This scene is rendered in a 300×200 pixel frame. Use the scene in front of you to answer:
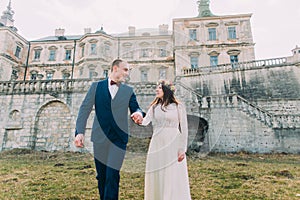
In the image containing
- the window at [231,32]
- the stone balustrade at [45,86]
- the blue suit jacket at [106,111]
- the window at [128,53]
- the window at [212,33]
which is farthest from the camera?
the window at [212,33]

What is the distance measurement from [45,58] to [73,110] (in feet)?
86.0

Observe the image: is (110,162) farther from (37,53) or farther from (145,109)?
(37,53)

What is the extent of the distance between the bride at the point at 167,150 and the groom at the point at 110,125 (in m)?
0.45

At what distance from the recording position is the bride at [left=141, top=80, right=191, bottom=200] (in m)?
3.36

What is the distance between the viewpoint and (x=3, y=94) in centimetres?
1473

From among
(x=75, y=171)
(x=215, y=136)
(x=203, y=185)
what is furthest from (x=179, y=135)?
(x=215, y=136)

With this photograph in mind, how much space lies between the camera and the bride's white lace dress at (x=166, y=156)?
132 inches

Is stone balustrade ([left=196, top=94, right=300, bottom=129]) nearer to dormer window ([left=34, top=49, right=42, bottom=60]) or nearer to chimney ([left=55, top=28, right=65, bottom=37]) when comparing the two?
dormer window ([left=34, top=49, right=42, bottom=60])

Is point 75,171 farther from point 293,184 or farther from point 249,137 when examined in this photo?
point 249,137

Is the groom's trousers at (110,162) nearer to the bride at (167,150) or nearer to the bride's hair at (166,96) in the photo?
the bride at (167,150)

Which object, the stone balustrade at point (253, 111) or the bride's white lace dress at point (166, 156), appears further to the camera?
the stone balustrade at point (253, 111)

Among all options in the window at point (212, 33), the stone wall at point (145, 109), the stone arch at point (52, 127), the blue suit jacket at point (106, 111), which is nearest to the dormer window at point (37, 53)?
the stone wall at point (145, 109)

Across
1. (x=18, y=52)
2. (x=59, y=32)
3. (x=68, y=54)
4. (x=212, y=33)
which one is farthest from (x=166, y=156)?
(x=59, y=32)

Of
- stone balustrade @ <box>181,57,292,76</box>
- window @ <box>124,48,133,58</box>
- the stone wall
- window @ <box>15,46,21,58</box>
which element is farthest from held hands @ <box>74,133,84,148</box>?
window @ <box>15,46,21,58</box>
